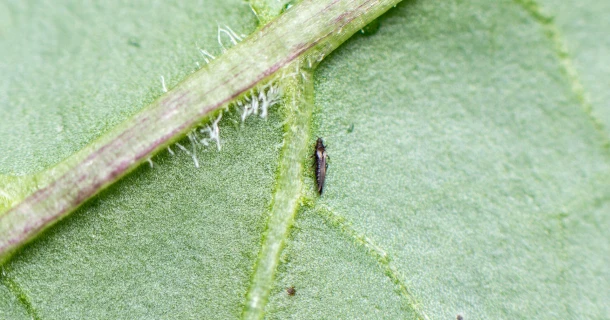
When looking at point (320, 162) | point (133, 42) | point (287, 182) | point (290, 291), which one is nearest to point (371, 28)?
point (320, 162)

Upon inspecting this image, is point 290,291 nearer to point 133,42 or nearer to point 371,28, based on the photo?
→ point 371,28

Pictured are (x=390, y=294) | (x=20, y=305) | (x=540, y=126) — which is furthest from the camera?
(x=540, y=126)

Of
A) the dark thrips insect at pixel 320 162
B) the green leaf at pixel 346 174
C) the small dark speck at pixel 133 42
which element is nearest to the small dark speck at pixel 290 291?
the green leaf at pixel 346 174

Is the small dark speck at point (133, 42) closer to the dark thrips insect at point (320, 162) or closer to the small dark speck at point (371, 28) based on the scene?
the dark thrips insect at point (320, 162)

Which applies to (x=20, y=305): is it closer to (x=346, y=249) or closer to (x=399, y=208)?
(x=346, y=249)

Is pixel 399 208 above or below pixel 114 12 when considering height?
below

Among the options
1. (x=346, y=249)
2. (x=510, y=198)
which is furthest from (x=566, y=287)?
(x=346, y=249)
